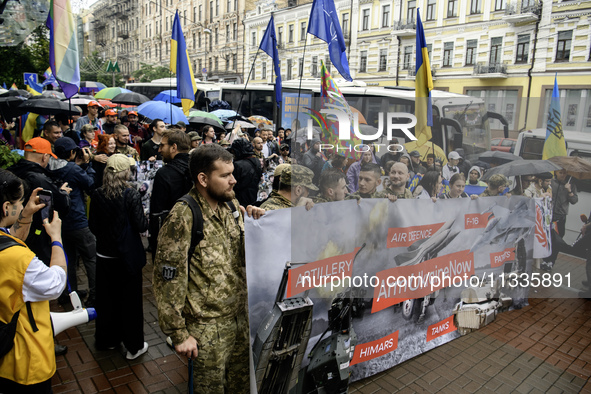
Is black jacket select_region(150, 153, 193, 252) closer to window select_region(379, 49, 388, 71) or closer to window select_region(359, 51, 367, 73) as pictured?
window select_region(379, 49, 388, 71)

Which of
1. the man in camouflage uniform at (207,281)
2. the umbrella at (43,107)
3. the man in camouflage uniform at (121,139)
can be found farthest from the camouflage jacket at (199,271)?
the umbrella at (43,107)

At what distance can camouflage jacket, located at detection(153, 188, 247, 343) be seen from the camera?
237 cm

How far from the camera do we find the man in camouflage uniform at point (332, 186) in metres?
2.76

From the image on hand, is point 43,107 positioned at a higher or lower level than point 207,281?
higher

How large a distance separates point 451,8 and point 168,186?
31.0 metres

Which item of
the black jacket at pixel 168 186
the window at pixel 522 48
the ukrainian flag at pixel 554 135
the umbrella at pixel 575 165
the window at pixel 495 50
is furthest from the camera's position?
the window at pixel 495 50

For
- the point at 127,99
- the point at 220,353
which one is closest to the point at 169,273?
the point at 220,353

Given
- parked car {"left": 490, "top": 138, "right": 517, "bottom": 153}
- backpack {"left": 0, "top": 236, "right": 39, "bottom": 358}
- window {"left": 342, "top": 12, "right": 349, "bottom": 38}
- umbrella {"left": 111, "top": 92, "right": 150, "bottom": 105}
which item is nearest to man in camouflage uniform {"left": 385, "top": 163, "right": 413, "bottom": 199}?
parked car {"left": 490, "top": 138, "right": 517, "bottom": 153}

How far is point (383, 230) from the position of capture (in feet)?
10.8

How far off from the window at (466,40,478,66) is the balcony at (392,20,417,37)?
4.12 meters

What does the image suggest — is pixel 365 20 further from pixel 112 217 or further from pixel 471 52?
pixel 112 217

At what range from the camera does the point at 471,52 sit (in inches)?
1138

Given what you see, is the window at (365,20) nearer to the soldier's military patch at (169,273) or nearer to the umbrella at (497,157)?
the umbrella at (497,157)

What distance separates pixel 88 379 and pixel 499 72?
29.5 m
